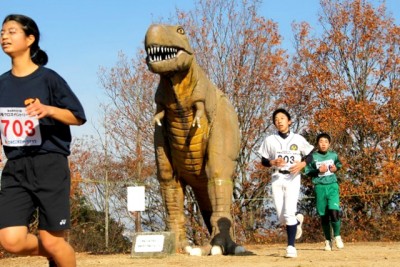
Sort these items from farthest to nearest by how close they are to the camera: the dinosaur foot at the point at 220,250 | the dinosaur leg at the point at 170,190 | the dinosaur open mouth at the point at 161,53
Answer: the dinosaur leg at the point at 170,190, the dinosaur foot at the point at 220,250, the dinosaur open mouth at the point at 161,53

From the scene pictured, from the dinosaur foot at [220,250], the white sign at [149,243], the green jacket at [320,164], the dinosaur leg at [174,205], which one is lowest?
the dinosaur foot at [220,250]

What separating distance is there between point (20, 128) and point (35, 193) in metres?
0.45

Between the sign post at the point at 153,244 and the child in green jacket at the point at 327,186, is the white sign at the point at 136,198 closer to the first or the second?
the sign post at the point at 153,244

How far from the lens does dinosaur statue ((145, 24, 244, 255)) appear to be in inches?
332

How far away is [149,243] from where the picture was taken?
9.04m

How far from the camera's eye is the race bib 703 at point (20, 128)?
4.49m

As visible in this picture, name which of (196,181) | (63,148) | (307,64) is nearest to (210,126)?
(196,181)

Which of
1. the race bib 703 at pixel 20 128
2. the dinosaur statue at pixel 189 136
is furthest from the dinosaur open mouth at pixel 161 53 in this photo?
the race bib 703 at pixel 20 128

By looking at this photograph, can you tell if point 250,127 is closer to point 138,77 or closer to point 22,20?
point 138,77

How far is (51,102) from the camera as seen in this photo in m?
4.63

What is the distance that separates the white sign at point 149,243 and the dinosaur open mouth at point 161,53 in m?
2.42

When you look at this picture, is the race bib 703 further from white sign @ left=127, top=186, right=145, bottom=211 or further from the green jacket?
white sign @ left=127, top=186, right=145, bottom=211

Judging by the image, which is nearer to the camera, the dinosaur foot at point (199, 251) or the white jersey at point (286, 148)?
the white jersey at point (286, 148)

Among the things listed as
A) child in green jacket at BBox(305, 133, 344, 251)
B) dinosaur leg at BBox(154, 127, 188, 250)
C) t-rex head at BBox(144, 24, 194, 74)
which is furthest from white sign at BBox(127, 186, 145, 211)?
t-rex head at BBox(144, 24, 194, 74)
